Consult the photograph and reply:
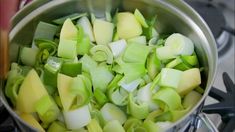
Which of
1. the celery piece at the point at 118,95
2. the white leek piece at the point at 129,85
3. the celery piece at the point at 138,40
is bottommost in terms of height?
the celery piece at the point at 118,95

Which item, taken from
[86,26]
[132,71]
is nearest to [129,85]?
[132,71]

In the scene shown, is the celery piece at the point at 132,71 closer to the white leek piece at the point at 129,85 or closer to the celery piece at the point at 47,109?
the white leek piece at the point at 129,85

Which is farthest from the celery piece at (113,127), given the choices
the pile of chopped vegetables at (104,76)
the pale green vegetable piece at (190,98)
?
the pale green vegetable piece at (190,98)

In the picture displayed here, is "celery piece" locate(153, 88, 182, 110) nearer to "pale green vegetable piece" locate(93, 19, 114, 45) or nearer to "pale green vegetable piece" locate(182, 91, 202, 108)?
"pale green vegetable piece" locate(182, 91, 202, 108)

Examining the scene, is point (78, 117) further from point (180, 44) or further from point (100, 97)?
point (180, 44)

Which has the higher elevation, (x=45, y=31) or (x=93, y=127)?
(x=45, y=31)

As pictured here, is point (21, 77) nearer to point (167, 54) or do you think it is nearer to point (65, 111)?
point (65, 111)
